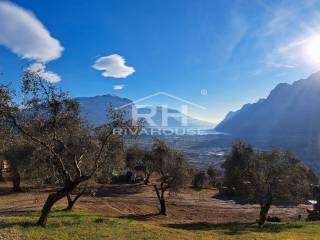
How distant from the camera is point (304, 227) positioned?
39.9 m

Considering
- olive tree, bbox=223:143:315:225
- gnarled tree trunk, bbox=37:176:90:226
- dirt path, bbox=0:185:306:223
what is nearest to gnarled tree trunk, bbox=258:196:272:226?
olive tree, bbox=223:143:315:225

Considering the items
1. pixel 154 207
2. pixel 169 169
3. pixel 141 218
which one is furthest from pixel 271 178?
pixel 154 207

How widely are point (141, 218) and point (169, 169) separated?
308 inches

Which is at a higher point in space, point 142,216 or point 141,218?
point 141,218

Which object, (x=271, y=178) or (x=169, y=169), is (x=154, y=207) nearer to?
(x=169, y=169)

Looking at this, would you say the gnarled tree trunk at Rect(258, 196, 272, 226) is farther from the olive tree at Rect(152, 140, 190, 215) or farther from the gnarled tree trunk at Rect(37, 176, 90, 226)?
the gnarled tree trunk at Rect(37, 176, 90, 226)

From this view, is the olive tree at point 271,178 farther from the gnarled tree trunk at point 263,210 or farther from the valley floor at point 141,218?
the valley floor at point 141,218

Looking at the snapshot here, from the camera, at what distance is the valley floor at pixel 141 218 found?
84.1 ft

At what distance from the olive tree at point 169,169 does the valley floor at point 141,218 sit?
373cm

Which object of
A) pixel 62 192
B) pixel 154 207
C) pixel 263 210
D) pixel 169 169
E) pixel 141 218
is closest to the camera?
pixel 62 192

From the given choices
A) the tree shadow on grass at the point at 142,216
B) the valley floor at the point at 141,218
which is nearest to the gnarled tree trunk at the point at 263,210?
the valley floor at the point at 141,218

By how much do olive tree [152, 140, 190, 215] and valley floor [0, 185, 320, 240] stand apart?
3732mm

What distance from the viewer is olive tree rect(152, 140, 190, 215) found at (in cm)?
4831

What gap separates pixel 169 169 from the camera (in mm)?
49312
